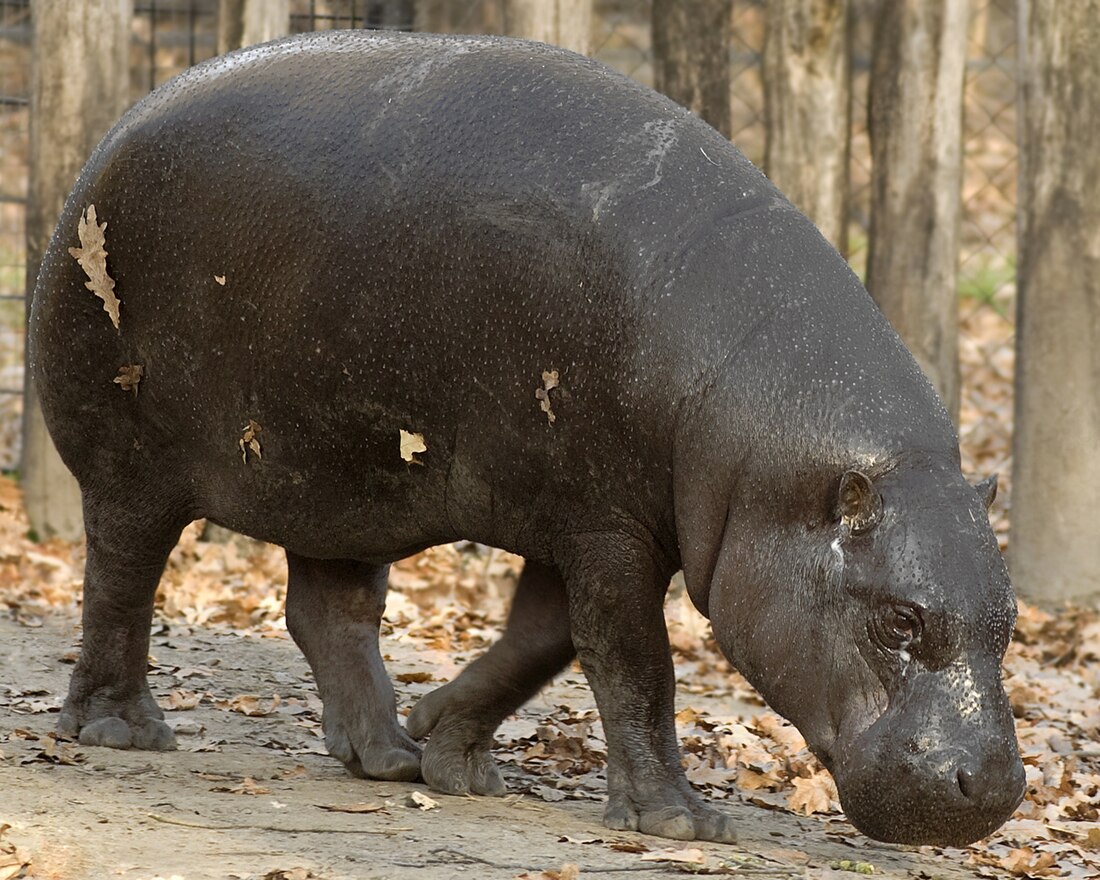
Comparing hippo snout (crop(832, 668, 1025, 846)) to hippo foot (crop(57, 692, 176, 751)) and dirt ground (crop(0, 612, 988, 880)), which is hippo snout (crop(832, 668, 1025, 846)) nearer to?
dirt ground (crop(0, 612, 988, 880))

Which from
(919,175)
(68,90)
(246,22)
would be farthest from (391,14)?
(919,175)

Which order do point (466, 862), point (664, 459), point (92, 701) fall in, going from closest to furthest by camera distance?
point (466, 862) < point (664, 459) < point (92, 701)

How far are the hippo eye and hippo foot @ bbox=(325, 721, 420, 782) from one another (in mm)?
1427

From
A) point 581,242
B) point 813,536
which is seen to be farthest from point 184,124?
point 813,536

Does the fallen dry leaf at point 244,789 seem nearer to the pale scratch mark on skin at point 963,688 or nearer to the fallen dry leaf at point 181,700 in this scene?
the fallen dry leaf at point 181,700

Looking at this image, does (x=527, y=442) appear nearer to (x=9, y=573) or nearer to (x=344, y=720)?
(x=344, y=720)

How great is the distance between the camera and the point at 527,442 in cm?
389

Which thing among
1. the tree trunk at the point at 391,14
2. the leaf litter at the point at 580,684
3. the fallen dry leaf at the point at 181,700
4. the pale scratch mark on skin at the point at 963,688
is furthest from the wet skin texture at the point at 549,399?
the tree trunk at the point at 391,14

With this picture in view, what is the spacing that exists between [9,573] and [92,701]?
2.07 m

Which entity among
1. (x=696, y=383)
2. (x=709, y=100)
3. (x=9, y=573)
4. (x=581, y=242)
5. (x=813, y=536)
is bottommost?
(x=9, y=573)

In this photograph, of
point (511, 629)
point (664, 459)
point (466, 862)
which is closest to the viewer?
point (466, 862)

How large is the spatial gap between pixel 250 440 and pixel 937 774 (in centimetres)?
179

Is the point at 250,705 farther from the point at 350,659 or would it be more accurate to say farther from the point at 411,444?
the point at 411,444

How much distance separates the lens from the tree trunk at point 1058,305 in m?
6.57
